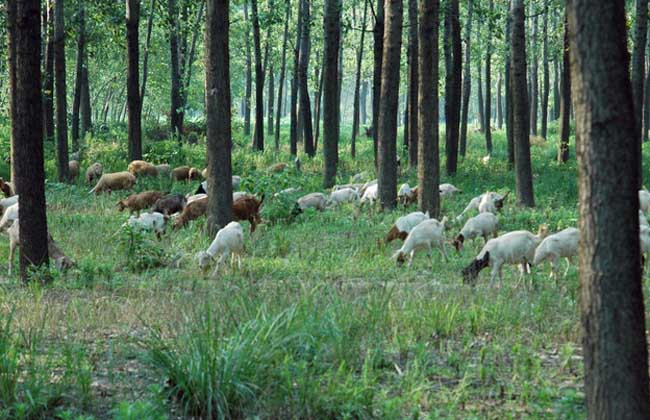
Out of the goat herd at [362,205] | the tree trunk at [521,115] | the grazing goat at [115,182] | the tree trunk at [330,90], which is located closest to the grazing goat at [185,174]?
the goat herd at [362,205]

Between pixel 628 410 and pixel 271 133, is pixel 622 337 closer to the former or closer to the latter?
pixel 628 410

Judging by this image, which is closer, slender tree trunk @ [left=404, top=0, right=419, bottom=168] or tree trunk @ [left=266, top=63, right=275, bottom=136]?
slender tree trunk @ [left=404, top=0, right=419, bottom=168]

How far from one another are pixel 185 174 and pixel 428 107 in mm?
11145

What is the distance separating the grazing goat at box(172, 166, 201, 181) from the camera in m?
27.1

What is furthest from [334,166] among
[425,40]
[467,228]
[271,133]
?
[271,133]

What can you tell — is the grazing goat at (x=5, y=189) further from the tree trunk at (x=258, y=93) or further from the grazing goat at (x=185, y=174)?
the tree trunk at (x=258, y=93)


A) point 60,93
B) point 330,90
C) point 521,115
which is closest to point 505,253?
point 521,115

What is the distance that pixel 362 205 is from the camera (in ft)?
69.2

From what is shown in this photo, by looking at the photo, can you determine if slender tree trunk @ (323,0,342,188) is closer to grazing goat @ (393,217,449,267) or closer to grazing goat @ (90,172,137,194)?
grazing goat @ (90,172,137,194)

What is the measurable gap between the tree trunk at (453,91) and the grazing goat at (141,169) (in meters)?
9.15

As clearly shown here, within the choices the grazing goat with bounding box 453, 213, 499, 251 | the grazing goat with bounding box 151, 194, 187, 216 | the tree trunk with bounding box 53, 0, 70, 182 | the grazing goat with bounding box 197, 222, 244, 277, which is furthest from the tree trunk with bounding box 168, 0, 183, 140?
the grazing goat with bounding box 197, 222, 244, 277

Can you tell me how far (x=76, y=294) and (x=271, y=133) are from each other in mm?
47598

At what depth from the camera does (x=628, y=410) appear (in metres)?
4.89

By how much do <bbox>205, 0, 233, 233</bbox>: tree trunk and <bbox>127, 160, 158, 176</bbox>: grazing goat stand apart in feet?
37.2
